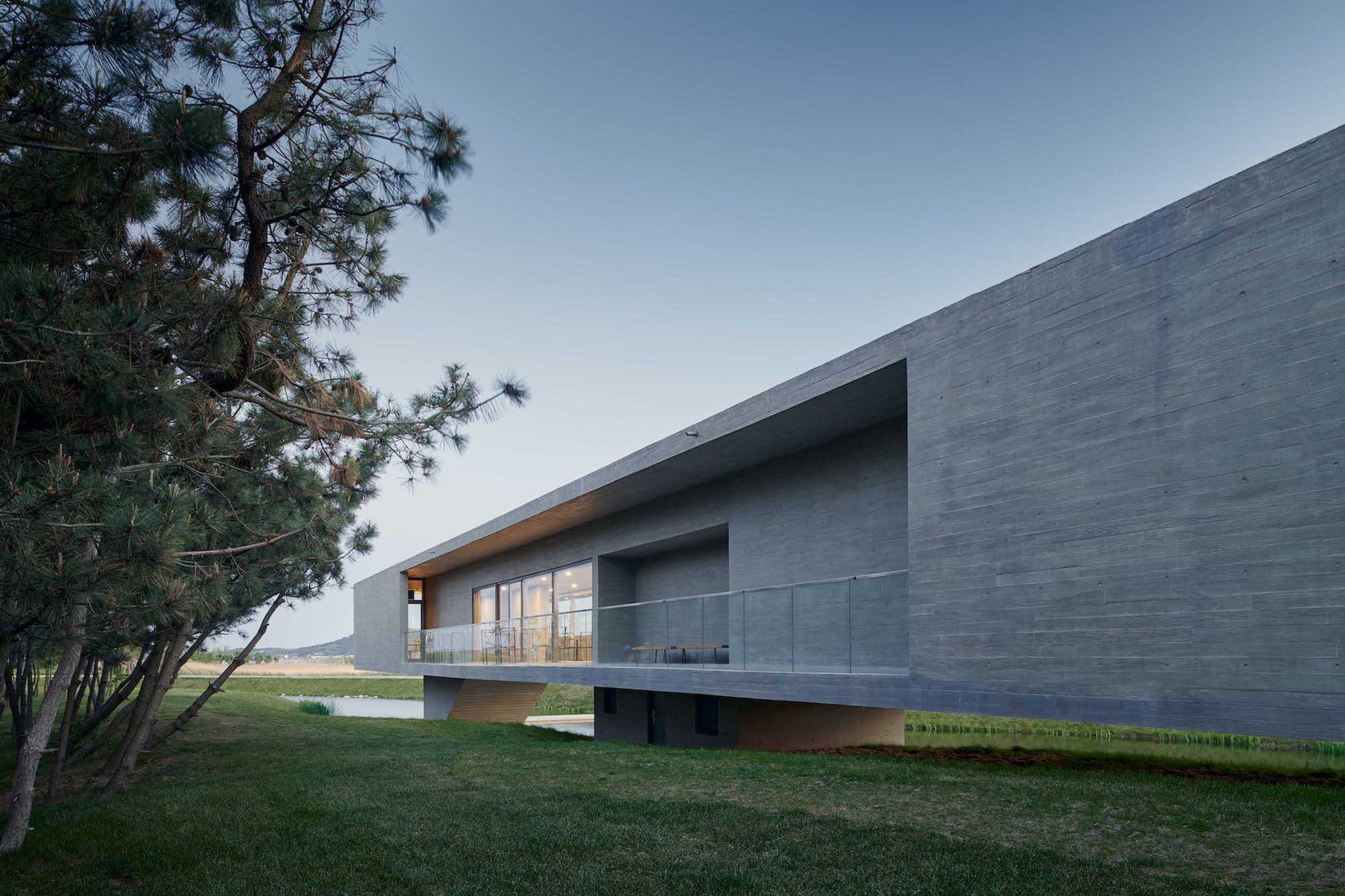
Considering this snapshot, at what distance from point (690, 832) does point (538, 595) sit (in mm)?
18857

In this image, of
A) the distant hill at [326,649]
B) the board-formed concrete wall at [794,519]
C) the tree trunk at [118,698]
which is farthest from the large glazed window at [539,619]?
the distant hill at [326,649]

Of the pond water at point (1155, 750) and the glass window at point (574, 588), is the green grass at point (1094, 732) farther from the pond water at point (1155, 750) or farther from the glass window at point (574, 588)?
the glass window at point (574, 588)

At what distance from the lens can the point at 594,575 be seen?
70.4 feet

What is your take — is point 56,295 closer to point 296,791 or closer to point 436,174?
point 436,174

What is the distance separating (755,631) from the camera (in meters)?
12.1

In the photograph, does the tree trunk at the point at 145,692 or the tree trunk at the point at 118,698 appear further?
the tree trunk at the point at 118,698

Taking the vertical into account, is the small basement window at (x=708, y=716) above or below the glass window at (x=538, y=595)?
below

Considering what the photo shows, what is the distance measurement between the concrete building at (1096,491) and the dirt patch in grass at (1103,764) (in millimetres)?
3158

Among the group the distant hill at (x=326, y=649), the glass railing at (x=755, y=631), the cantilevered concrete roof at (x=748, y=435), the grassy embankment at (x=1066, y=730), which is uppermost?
the cantilevered concrete roof at (x=748, y=435)

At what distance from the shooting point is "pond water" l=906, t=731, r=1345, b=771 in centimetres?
1133

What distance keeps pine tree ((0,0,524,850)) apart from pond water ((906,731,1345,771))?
11033 mm

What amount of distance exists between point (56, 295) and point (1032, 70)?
1609 centimetres

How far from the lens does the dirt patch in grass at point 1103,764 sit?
985 cm

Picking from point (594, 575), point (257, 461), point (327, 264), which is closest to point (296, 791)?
point (257, 461)
